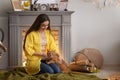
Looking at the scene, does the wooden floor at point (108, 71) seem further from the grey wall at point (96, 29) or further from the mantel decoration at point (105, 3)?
the mantel decoration at point (105, 3)

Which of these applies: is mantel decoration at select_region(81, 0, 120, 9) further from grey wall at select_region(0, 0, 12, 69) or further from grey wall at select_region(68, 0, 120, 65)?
grey wall at select_region(0, 0, 12, 69)

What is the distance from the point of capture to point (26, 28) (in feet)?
15.6

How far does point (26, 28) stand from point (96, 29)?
1217mm

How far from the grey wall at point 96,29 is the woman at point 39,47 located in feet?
3.77

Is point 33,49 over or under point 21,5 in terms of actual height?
under

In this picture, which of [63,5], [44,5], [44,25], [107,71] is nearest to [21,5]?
[44,5]

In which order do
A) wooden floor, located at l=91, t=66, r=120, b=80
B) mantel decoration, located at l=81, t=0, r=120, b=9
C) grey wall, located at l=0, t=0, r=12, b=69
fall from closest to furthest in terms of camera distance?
1. wooden floor, located at l=91, t=66, r=120, b=80
2. grey wall, located at l=0, t=0, r=12, b=69
3. mantel decoration, located at l=81, t=0, r=120, b=9

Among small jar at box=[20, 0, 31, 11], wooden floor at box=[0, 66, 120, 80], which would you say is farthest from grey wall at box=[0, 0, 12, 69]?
wooden floor at box=[0, 66, 120, 80]

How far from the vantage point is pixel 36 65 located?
12.3ft

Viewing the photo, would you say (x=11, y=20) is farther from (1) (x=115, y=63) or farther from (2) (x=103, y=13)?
(1) (x=115, y=63)

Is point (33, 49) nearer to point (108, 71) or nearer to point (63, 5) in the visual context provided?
point (63, 5)

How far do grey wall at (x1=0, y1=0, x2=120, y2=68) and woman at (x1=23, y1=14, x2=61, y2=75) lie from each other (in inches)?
45.2

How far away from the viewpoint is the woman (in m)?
3.77

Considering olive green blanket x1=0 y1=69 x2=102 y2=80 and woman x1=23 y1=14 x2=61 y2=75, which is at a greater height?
woman x1=23 y1=14 x2=61 y2=75
